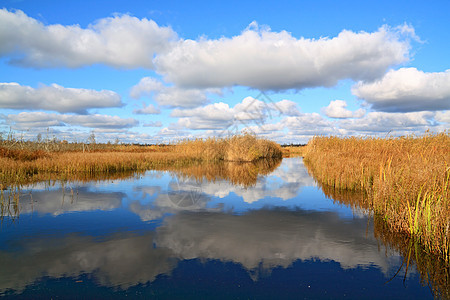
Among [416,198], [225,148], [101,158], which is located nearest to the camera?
[416,198]

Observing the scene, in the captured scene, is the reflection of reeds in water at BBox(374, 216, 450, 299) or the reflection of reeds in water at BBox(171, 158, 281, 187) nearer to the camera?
the reflection of reeds in water at BBox(374, 216, 450, 299)

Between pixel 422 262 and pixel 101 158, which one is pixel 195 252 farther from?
pixel 101 158

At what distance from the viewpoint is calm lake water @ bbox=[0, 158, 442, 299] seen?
14.6ft

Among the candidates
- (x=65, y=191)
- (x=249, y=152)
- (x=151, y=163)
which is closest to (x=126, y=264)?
(x=65, y=191)

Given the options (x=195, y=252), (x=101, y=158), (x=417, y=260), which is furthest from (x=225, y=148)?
(x=417, y=260)

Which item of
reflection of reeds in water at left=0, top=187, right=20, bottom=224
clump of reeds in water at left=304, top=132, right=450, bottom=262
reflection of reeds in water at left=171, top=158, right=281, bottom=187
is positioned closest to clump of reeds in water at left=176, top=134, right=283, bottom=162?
reflection of reeds in water at left=171, top=158, right=281, bottom=187

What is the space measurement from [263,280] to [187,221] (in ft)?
12.9

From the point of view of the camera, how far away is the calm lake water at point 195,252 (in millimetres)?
4465

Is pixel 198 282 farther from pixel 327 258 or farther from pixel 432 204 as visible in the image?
pixel 432 204

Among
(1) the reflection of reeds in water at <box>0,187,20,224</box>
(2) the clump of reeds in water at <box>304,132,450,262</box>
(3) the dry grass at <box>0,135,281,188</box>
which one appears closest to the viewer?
(2) the clump of reeds in water at <box>304,132,450,262</box>

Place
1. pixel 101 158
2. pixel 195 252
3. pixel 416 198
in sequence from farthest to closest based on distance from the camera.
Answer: pixel 101 158 < pixel 416 198 < pixel 195 252

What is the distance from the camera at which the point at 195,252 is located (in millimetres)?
5887

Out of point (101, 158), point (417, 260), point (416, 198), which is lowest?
point (417, 260)

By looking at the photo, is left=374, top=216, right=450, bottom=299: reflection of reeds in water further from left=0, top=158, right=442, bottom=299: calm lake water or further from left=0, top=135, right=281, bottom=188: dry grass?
left=0, top=135, right=281, bottom=188: dry grass
